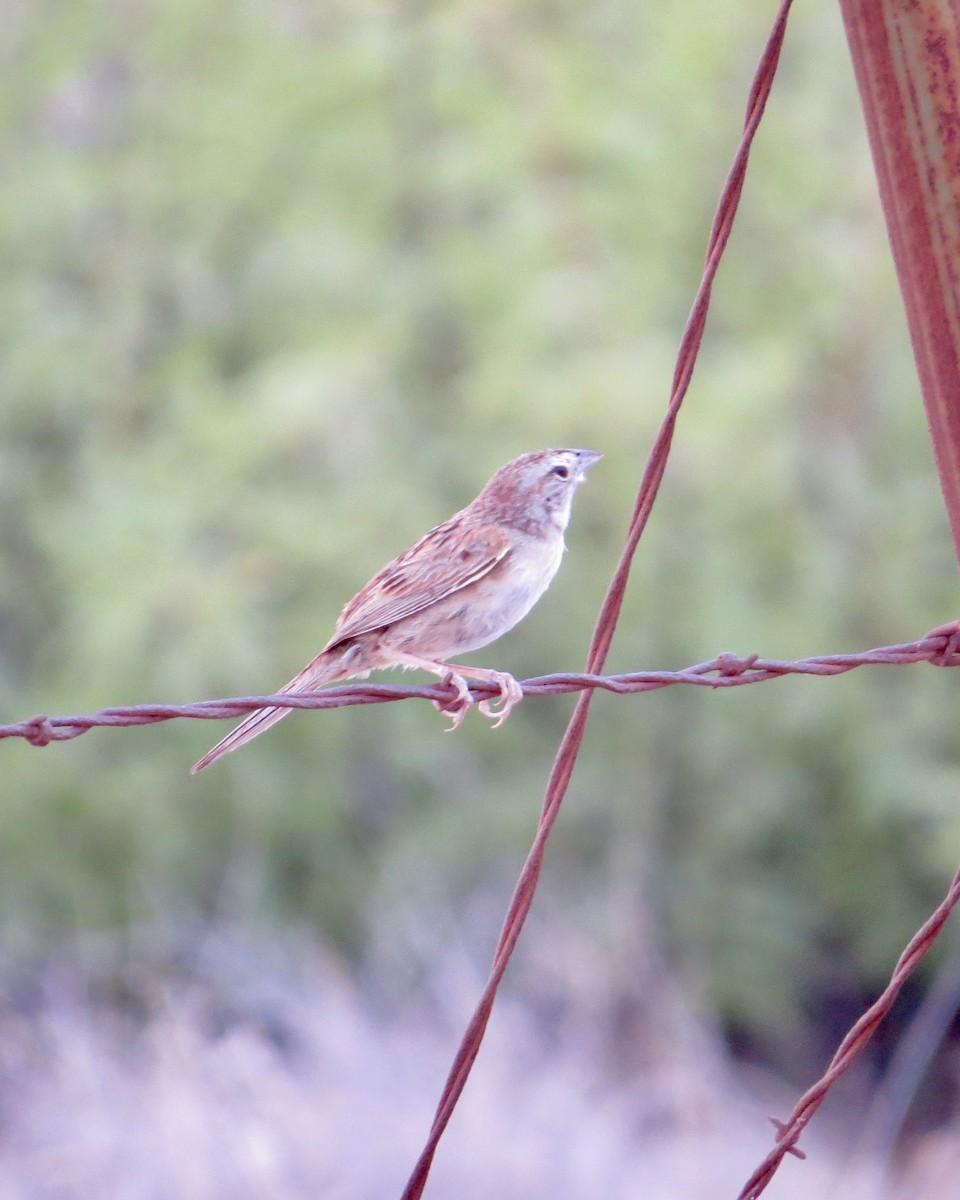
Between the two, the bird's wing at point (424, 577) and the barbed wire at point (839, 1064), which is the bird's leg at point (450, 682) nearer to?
the bird's wing at point (424, 577)

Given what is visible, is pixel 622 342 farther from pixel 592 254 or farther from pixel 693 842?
pixel 693 842

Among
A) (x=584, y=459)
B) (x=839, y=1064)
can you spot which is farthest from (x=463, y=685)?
(x=584, y=459)

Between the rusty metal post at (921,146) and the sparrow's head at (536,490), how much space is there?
1864 millimetres

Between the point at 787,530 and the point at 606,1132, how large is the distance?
3.68 meters

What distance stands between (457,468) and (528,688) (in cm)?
612

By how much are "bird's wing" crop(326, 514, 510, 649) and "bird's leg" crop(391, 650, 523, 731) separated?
0.14 m

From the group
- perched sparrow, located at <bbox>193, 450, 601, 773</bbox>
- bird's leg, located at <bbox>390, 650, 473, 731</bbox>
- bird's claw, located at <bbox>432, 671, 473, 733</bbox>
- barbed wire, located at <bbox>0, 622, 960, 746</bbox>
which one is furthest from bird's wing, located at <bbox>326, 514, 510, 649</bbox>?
barbed wire, located at <bbox>0, 622, 960, 746</bbox>

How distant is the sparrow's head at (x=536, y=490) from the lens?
4.65 m

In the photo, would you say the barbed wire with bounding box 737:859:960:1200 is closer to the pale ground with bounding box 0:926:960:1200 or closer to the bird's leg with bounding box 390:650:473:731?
the bird's leg with bounding box 390:650:473:731

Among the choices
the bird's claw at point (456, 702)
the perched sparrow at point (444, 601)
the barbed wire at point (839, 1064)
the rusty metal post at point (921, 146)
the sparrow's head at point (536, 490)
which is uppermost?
the rusty metal post at point (921, 146)

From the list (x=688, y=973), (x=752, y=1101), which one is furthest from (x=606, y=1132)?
(x=688, y=973)

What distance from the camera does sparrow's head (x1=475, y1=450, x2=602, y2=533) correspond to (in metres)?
4.65

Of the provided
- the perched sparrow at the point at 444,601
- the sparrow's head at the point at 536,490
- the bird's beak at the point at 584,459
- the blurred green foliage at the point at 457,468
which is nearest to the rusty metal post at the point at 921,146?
the perched sparrow at the point at 444,601

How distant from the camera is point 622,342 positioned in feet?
28.6
